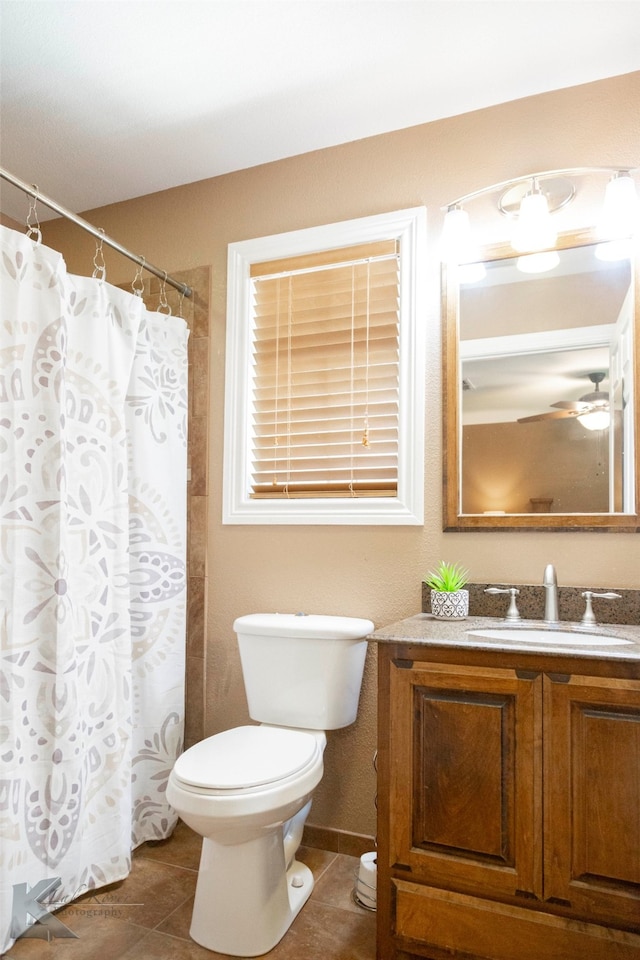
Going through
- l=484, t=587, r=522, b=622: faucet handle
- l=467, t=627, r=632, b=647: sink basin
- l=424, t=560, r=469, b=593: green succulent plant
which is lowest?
l=467, t=627, r=632, b=647: sink basin

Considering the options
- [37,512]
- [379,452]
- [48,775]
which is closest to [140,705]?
[48,775]

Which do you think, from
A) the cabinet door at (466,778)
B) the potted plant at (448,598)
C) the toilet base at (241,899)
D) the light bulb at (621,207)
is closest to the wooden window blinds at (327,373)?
the potted plant at (448,598)

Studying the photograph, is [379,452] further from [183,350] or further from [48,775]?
[48,775]

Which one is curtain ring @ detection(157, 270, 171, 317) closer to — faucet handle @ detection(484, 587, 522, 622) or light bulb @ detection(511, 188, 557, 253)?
light bulb @ detection(511, 188, 557, 253)

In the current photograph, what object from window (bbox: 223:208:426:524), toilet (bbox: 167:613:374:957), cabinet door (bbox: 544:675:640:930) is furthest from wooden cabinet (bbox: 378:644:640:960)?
window (bbox: 223:208:426:524)

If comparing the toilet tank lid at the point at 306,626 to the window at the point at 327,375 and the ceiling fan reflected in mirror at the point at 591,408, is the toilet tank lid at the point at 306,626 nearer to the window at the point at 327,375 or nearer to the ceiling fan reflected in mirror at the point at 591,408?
the window at the point at 327,375

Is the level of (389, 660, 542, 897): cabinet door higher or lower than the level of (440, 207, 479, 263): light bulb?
lower

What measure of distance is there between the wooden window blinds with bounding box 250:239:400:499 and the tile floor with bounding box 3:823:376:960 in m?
1.25

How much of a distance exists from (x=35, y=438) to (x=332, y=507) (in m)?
1.00

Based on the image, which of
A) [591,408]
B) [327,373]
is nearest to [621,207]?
[591,408]

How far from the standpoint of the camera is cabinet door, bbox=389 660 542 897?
1.42 metres

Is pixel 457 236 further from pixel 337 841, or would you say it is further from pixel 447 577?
pixel 337 841

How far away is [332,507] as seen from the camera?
2.22 m

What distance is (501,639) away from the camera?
1.56m
